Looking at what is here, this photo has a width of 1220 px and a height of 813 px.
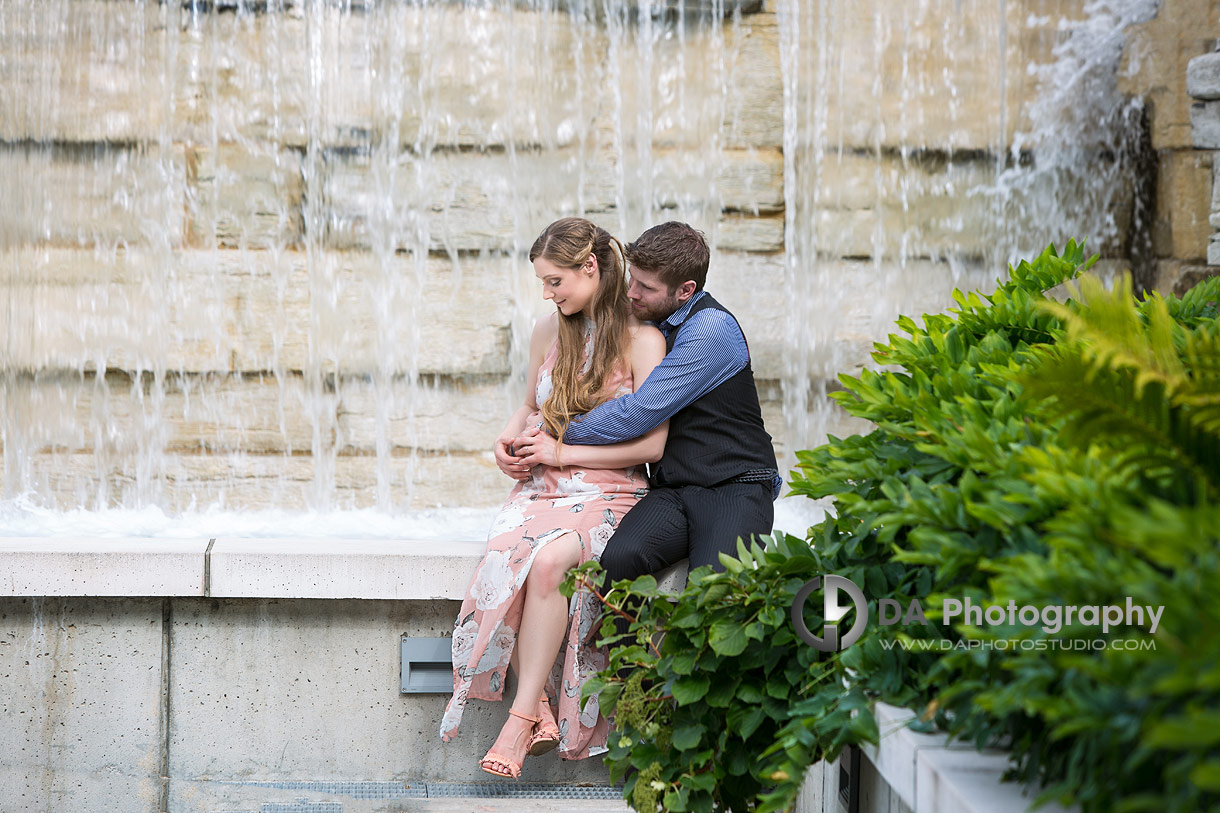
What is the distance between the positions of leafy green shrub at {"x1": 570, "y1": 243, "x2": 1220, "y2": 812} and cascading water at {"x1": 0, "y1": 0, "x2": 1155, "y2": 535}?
3.04 m

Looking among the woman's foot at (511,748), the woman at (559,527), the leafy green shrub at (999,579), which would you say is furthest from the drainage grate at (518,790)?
the leafy green shrub at (999,579)

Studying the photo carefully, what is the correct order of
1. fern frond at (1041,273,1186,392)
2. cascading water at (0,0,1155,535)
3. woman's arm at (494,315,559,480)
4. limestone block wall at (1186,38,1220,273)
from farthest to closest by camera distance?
cascading water at (0,0,1155,535), limestone block wall at (1186,38,1220,273), woman's arm at (494,315,559,480), fern frond at (1041,273,1186,392)

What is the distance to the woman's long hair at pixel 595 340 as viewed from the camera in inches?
115

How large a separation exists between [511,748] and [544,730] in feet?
0.35

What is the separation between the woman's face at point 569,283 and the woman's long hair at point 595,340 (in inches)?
0.9

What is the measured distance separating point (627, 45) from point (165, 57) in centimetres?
237

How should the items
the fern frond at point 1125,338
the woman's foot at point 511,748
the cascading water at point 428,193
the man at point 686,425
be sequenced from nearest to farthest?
the fern frond at point 1125,338 → the woman's foot at point 511,748 → the man at point 686,425 → the cascading water at point 428,193

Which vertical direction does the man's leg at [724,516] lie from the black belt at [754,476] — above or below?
below

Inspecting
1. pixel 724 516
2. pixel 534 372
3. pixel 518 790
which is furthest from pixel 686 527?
pixel 518 790

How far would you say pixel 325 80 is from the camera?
5352mm

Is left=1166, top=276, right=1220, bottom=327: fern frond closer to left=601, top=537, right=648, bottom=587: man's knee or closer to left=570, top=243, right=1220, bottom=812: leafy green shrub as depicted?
left=570, top=243, right=1220, bottom=812: leafy green shrub

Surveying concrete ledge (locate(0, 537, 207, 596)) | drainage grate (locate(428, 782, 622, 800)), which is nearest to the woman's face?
concrete ledge (locate(0, 537, 207, 596))

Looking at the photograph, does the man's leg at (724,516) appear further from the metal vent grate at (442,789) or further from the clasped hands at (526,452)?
the metal vent grate at (442,789)

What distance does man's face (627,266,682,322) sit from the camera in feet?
9.55
